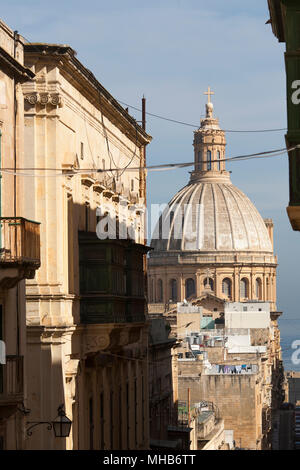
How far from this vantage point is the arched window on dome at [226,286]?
131375mm

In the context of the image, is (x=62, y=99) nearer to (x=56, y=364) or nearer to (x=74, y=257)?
(x=74, y=257)

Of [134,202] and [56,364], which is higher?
[134,202]

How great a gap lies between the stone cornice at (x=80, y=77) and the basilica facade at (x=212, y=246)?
9831 centimetres

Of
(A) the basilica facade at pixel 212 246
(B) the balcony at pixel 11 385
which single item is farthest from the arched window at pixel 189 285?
(B) the balcony at pixel 11 385

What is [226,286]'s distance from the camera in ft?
433

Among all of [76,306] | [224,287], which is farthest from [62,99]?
[224,287]

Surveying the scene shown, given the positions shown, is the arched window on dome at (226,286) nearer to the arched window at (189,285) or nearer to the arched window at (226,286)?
the arched window at (226,286)

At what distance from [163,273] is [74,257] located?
109 meters

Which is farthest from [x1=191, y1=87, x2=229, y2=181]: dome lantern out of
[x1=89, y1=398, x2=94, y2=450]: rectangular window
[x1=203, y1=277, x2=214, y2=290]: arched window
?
[x1=89, y1=398, x2=94, y2=450]: rectangular window

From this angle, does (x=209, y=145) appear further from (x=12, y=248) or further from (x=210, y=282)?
(x=12, y=248)

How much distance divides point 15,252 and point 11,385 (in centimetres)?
189

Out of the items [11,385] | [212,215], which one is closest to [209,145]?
[212,215]
